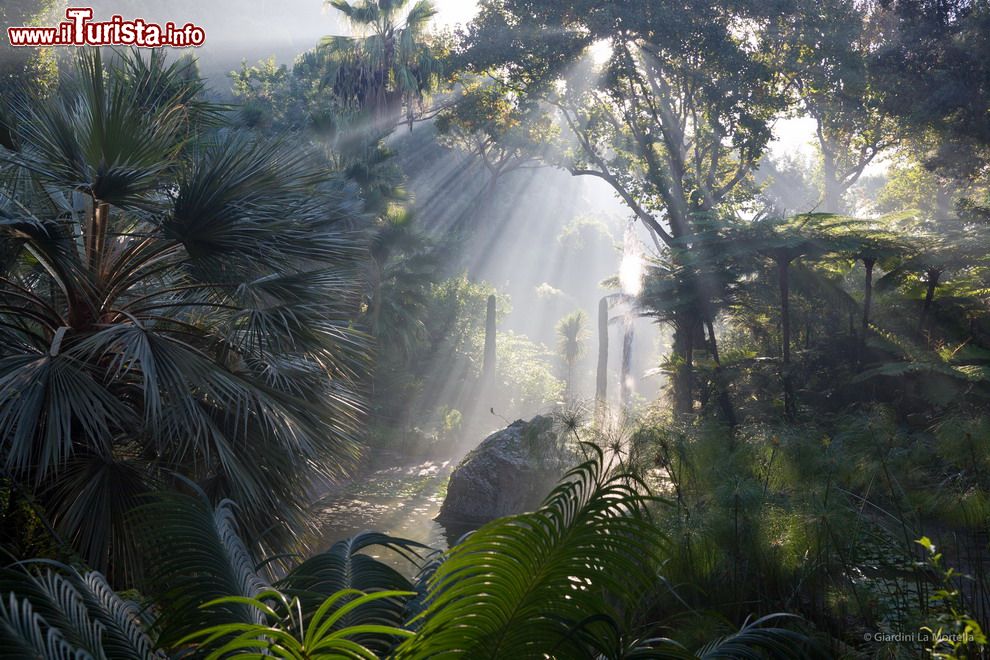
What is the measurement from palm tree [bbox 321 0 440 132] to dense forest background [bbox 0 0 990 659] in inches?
5.0

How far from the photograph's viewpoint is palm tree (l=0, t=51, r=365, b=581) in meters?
4.91

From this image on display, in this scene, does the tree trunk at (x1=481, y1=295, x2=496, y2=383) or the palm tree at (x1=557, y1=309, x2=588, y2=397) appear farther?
the palm tree at (x1=557, y1=309, x2=588, y2=397)

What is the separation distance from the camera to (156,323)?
6.86m

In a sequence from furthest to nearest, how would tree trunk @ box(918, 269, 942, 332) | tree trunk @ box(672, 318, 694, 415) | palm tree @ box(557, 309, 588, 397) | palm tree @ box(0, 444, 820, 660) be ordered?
palm tree @ box(557, 309, 588, 397), tree trunk @ box(672, 318, 694, 415), tree trunk @ box(918, 269, 942, 332), palm tree @ box(0, 444, 820, 660)

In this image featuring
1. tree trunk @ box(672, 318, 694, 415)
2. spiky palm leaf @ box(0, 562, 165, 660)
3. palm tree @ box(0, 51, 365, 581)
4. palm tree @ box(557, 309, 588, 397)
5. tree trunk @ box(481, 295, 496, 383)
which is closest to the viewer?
spiky palm leaf @ box(0, 562, 165, 660)

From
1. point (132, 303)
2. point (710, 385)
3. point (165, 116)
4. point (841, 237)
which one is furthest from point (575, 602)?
point (710, 385)

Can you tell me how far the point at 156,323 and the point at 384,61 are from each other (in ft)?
59.4

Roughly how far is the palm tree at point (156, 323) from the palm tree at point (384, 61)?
16547 millimetres

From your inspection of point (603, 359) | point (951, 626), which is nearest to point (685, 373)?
point (951, 626)

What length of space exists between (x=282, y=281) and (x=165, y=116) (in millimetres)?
1691

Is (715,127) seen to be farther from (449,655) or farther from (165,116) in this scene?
(449,655)

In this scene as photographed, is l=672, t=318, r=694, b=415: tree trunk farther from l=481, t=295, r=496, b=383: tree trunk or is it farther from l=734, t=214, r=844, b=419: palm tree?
l=481, t=295, r=496, b=383: tree trunk

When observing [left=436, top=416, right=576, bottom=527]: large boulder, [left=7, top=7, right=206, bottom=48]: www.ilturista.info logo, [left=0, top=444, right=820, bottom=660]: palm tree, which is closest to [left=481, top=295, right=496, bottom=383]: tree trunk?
[left=436, top=416, right=576, bottom=527]: large boulder

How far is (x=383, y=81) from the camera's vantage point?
2295 centimetres
